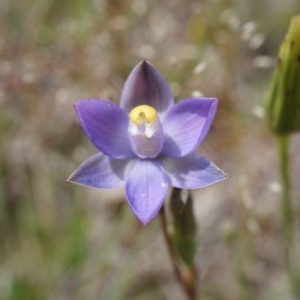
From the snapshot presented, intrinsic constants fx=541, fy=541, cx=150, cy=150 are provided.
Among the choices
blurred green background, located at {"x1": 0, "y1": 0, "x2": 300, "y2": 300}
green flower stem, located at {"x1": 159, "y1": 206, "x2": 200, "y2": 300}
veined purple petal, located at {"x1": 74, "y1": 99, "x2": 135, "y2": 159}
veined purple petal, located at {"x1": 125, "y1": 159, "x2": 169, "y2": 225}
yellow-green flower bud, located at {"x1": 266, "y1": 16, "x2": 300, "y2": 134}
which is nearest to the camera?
veined purple petal, located at {"x1": 125, "y1": 159, "x2": 169, "y2": 225}

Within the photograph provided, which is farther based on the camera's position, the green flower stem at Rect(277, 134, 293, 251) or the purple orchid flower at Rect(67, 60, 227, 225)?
the green flower stem at Rect(277, 134, 293, 251)

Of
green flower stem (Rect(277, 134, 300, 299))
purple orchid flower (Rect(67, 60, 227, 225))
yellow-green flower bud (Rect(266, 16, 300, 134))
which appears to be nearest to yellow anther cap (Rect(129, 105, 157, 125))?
purple orchid flower (Rect(67, 60, 227, 225))

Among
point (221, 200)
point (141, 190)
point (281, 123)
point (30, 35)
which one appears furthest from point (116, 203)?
point (141, 190)

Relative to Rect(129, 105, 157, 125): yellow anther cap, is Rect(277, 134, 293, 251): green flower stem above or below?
below

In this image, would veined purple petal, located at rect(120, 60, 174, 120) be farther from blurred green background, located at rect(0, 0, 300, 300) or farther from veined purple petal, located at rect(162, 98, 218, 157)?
blurred green background, located at rect(0, 0, 300, 300)

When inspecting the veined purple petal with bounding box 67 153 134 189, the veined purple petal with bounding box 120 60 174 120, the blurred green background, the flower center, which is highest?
the veined purple petal with bounding box 120 60 174 120

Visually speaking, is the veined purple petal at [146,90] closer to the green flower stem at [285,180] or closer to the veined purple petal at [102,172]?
the veined purple petal at [102,172]

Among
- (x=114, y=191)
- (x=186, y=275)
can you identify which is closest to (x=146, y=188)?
(x=186, y=275)

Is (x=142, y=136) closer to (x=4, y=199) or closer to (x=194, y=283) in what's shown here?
(x=194, y=283)
